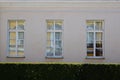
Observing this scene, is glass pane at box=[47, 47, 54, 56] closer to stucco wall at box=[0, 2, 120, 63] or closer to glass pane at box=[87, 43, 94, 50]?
stucco wall at box=[0, 2, 120, 63]

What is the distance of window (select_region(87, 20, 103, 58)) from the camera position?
2325 cm

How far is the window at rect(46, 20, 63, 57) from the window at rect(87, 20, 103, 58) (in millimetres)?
1674

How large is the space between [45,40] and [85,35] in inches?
91.2

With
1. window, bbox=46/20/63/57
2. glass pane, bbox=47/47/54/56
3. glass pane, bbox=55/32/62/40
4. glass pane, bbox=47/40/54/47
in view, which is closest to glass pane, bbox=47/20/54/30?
window, bbox=46/20/63/57

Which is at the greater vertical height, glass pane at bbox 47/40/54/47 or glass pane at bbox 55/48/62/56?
glass pane at bbox 47/40/54/47

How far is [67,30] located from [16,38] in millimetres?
3027

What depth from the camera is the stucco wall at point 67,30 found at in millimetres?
22984

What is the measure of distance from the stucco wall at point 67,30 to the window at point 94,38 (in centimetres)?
32

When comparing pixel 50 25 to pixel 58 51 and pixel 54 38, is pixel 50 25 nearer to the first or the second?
pixel 54 38

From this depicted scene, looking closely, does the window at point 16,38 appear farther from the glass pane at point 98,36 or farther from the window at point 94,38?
the glass pane at point 98,36

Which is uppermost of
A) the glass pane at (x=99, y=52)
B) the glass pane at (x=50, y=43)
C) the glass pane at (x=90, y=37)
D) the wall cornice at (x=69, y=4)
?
the wall cornice at (x=69, y=4)
